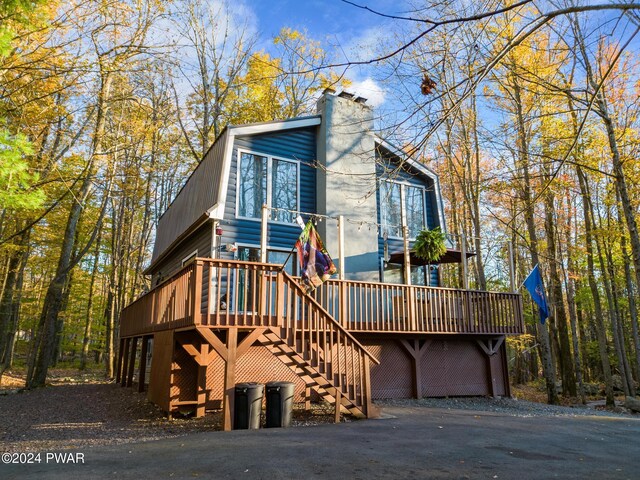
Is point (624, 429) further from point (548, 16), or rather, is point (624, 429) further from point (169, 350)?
point (169, 350)

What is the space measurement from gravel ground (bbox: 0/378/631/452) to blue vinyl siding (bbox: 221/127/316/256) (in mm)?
4467

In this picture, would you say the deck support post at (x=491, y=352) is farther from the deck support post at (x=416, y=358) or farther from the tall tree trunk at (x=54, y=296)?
the tall tree trunk at (x=54, y=296)

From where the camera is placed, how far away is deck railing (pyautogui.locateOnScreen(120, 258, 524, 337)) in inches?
313

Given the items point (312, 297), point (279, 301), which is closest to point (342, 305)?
point (312, 297)

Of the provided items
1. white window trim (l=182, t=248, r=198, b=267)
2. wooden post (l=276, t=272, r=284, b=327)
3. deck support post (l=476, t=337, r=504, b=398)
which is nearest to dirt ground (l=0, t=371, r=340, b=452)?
wooden post (l=276, t=272, r=284, b=327)

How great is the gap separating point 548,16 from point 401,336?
953cm

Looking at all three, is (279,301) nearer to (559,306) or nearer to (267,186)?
(267,186)

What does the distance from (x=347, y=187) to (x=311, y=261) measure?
5496 millimetres

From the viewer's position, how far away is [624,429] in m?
8.66

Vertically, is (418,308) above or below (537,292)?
below

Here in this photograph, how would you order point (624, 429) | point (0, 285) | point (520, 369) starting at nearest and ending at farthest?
point (624, 429) < point (0, 285) < point (520, 369)

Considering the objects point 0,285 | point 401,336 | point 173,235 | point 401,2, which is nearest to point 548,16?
point 401,2

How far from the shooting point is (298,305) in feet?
34.0

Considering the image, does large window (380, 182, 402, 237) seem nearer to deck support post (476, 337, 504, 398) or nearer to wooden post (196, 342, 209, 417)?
deck support post (476, 337, 504, 398)
